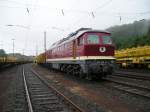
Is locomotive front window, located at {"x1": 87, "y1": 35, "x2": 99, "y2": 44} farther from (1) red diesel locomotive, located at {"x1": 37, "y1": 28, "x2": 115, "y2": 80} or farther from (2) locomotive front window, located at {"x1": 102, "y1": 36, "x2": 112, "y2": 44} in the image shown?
(2) locomotive front window, located at {"x1": 102, "y1": 36, "x2": 112, "y2": 44}

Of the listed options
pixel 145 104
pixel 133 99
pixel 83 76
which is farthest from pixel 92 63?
pixel 145 104

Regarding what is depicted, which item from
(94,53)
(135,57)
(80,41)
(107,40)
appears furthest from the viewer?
(135,57)

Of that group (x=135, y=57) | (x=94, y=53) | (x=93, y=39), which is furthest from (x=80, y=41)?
(x=135, y=57)

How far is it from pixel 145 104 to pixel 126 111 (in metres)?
1.18

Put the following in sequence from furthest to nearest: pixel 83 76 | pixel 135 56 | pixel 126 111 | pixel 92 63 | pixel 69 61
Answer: pixel 135 56 → pixel 69 61 → pixel 83 76 → pixel 92 63 → pixel 126 111

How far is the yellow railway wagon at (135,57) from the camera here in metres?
27.8

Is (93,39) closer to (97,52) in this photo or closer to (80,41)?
(97,52)

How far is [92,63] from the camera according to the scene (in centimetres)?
1603

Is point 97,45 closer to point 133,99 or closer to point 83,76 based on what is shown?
point 83,76

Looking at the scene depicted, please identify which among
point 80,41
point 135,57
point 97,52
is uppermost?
point 80,41

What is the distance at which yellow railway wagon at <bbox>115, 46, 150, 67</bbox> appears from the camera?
27.8 m

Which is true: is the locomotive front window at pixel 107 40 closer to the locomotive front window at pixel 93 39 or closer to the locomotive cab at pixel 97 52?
the locomotive cab at pixel 97 52

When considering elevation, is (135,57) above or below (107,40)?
below

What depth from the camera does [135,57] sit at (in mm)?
30547
